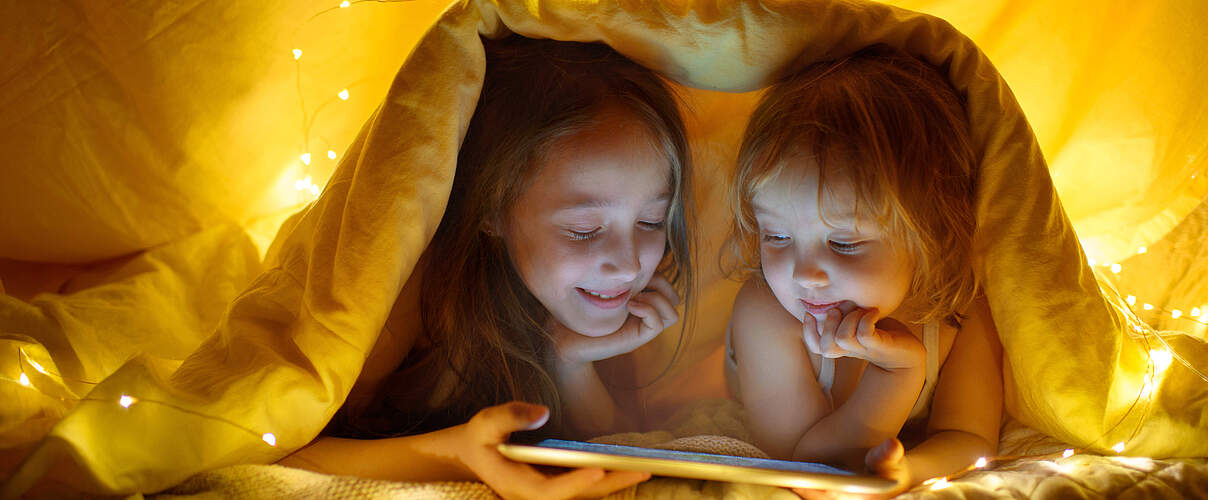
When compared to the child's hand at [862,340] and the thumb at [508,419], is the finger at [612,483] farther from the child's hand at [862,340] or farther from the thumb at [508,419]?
the child's hand at [862,340]

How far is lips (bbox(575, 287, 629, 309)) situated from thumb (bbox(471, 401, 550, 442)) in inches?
6.7

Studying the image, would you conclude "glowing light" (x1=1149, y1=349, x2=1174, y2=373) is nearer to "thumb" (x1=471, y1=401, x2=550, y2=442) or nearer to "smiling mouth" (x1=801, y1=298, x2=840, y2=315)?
"smiling mouth" (x1=801, y1=298, x2=840, y2=315)

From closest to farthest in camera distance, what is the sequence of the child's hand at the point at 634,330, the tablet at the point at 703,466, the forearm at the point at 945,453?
the tablet at the point at 703,466
the forearm at the point at 945,453
the child's hand at the point at 634,330

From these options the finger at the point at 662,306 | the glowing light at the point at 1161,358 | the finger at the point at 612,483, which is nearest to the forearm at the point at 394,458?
the finger at the point at 612,483

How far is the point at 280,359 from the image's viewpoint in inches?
35.3

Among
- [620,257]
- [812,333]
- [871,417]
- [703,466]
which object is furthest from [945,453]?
[620,257]

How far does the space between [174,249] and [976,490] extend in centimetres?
116

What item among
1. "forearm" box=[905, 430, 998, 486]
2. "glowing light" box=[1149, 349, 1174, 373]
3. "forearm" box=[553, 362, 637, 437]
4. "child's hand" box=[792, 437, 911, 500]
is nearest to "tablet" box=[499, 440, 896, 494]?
"child's hand" box=[792, 437, 911, 500]

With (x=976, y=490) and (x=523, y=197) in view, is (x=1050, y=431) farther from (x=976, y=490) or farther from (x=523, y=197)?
(x=523, y=197)

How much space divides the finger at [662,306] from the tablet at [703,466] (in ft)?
0.69

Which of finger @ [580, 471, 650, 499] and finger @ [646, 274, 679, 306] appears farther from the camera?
finger @ [646, 274, 679, 306]

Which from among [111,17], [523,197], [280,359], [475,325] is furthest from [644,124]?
[111,17]

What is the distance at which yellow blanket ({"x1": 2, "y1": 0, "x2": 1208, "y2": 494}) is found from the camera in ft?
2.92

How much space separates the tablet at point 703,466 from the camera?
2.73ft
